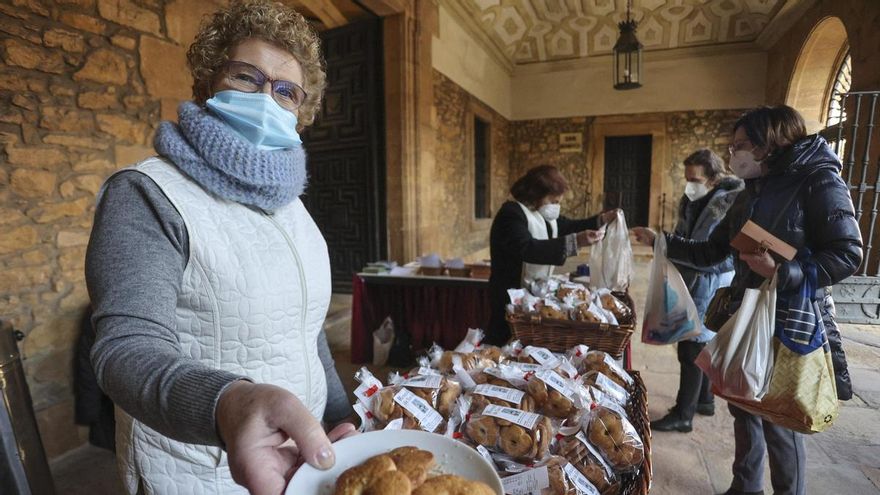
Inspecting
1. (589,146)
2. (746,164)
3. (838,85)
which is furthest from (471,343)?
(589,146)

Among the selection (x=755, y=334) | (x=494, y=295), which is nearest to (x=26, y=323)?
(x=494, y=295)

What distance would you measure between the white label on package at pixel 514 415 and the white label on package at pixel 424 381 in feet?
0.48

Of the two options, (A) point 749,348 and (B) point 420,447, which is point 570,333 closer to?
(A) point 749,348

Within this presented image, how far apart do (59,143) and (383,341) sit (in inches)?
98.4

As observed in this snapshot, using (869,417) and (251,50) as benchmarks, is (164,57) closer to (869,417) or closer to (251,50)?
(251,50)

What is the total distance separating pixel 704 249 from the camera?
2.21m

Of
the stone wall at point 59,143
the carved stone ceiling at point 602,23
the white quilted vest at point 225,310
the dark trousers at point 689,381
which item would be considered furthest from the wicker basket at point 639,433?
the carved stone ceiling at point 602,23

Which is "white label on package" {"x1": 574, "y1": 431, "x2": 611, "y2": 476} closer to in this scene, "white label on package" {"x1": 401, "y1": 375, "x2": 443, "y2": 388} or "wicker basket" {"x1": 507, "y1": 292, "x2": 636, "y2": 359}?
"white label on package" {"x1": 401, "y1": 375, "x2": 443, "y2": 388}

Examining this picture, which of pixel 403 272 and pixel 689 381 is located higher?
pixel 403 272

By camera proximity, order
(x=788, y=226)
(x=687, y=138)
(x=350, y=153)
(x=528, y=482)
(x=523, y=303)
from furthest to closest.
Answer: (x=687, y=138) → (x=350, y=153) → (x=523, y=303) → (x=788, y=226) → (x=528, y=482)

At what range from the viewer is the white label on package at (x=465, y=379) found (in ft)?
3.53

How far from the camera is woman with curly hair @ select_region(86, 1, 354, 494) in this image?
516 millimetres

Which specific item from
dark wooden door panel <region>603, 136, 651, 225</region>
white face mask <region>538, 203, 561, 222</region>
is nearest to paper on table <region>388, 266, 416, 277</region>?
white face mask <region>538, 203, 561, 222</region>

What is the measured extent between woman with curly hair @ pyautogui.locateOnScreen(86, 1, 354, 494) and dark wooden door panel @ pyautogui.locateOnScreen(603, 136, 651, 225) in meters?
10.2
